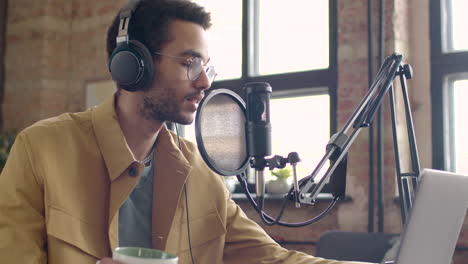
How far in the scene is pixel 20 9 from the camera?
15.7ft

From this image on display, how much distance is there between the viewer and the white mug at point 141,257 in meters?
0.78

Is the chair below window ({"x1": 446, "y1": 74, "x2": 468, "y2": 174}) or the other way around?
below

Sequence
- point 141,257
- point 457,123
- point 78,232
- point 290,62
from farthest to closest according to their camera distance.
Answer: point 290,62, point 457,123, point 78,232, point 141,257

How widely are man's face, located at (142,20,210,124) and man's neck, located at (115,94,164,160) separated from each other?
29 mm

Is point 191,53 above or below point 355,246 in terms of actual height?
above

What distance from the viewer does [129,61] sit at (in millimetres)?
1482

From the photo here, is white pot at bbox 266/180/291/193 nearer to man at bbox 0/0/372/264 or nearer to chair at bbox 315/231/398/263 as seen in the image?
chair at bbox 315/231/398/263

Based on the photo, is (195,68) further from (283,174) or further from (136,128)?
(283,174)

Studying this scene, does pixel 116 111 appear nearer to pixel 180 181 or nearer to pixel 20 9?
pixel 180 181

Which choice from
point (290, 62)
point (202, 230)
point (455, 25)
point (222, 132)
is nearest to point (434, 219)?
point (222, 132)

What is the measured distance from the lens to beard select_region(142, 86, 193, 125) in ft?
5.19

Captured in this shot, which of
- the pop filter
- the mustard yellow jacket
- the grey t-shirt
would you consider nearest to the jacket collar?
the mustard yellow jacket

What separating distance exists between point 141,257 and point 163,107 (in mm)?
824

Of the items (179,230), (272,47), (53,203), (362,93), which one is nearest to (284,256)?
(179,230)
